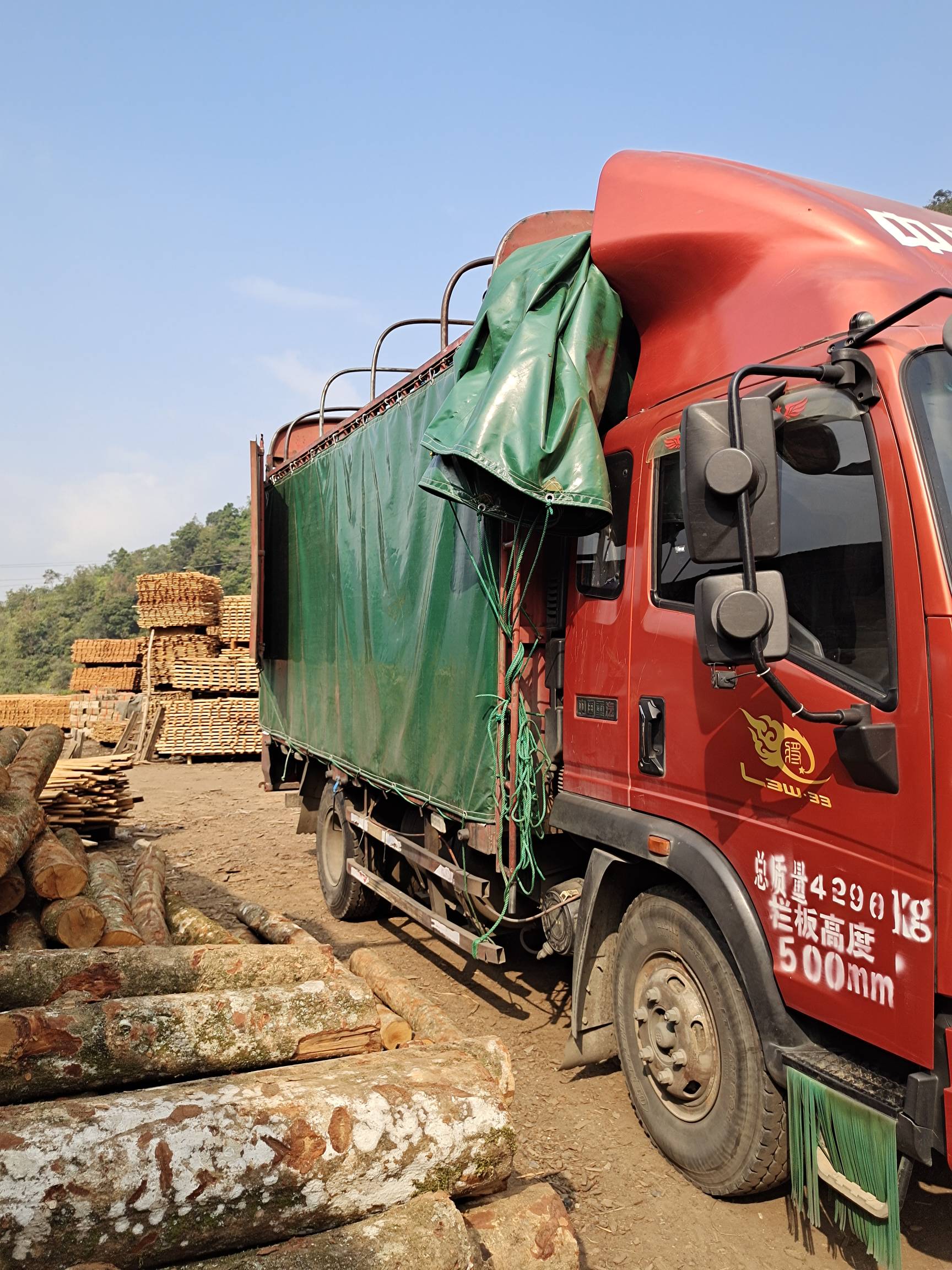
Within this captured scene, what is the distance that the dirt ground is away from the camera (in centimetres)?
311

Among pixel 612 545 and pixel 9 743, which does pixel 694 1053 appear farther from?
pixel 9 743

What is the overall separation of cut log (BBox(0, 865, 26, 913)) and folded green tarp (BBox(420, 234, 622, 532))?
2939 mm

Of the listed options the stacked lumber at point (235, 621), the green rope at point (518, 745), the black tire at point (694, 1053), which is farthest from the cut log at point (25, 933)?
the stacked lumber at point (235, 621)

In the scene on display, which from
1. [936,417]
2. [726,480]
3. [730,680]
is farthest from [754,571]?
[936,417]

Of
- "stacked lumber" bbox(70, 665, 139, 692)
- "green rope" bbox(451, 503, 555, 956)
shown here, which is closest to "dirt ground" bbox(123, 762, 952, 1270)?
"green rope" bbox(451, 503, 555, 956)

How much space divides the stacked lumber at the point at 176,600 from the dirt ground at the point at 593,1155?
11941mm

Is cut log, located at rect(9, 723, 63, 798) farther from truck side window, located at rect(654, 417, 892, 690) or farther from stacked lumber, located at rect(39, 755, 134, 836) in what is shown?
truck side window, located at rect(654, 417, 892, 690)

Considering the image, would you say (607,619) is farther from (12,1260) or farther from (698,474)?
(12,1260)

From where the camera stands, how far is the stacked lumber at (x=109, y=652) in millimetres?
21172

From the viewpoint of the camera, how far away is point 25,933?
459 centimetres

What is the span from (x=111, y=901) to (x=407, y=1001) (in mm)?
2081

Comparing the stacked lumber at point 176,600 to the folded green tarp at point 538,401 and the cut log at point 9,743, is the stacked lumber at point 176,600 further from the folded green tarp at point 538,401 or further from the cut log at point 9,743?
the folded green tarp at point 538,401

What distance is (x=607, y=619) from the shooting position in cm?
389

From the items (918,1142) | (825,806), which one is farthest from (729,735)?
(918,1142)
